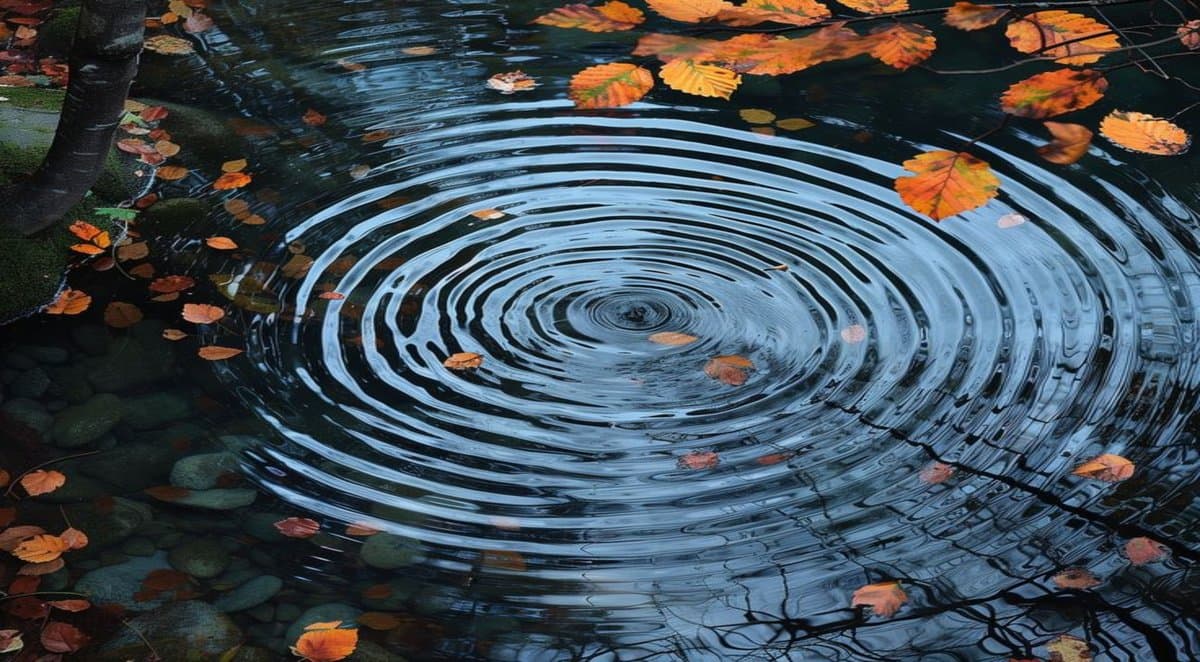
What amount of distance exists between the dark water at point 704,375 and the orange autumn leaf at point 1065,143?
84 millimetres

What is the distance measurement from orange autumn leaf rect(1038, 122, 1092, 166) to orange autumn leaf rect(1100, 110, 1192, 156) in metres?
0.15

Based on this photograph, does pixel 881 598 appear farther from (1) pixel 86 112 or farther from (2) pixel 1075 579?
(1) pixel 86 112

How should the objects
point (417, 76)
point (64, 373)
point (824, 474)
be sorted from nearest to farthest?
1. point (824, 474)
2. point (64, 373)
3. point (417, 76)

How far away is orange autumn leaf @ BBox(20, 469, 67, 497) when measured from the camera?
128 inches

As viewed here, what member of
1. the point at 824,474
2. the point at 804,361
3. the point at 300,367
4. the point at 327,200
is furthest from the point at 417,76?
the point at 824,474

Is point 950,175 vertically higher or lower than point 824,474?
higher

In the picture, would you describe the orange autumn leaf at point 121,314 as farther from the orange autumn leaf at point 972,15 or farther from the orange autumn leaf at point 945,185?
the orange autumn leaf at point 972,15

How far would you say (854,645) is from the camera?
2842 mm

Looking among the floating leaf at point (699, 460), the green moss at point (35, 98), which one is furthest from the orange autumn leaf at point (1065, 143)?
the green moss at point (35, 98)

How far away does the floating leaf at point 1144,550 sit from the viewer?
121 inches

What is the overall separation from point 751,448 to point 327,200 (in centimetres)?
230

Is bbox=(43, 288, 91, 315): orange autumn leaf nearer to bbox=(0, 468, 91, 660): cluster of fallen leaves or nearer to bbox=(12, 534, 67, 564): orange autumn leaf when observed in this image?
bbox=(0, 468, 91, 660): cluster of fallen leaves

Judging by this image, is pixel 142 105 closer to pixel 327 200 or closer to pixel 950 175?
pixel 327 200

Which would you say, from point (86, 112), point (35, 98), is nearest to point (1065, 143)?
point (86, 112)
